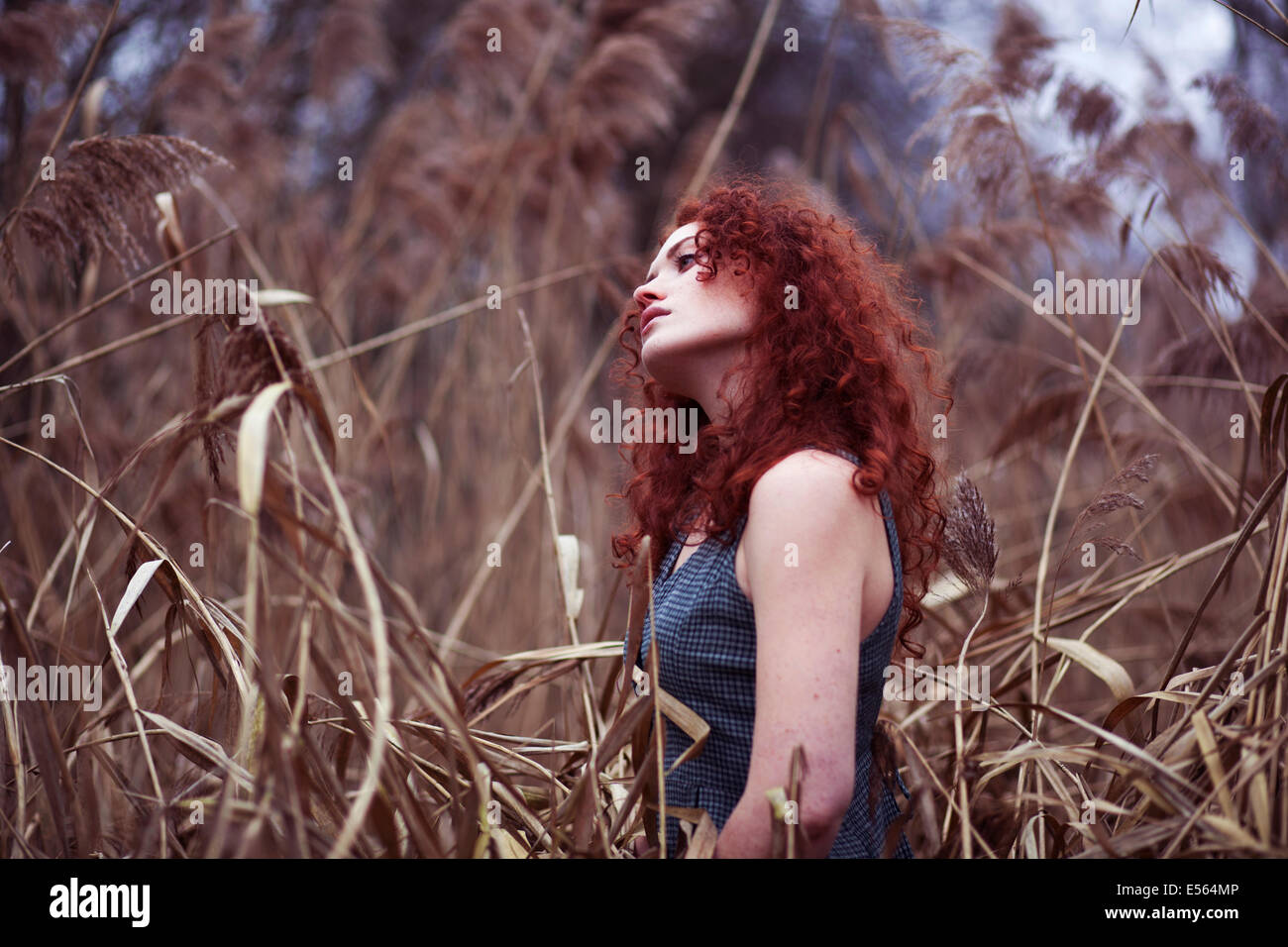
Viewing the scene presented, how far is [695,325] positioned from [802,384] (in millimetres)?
159

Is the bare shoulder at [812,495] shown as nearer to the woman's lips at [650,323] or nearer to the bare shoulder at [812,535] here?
the bare shoulder at [812,535]

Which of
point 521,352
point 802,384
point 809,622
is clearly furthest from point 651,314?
point 521,352

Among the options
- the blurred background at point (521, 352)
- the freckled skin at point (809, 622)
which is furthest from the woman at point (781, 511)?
the blurred background at point (521, 352)

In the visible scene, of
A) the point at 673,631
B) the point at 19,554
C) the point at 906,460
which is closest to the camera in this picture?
the point at 673,631

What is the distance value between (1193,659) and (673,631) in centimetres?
130

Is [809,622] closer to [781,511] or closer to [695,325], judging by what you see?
[781,511]

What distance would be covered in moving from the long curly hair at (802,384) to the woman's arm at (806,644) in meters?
0.06

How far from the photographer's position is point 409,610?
991 mm

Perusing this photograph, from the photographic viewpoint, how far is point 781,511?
3.32ft

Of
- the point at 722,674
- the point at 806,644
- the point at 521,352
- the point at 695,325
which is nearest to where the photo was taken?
the point at 806,644

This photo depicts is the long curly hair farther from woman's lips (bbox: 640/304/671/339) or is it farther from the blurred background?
the blurred background

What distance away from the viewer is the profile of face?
1.23 m
